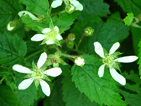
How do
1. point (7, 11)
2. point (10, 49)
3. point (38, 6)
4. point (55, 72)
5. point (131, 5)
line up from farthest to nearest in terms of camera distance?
point (131, 5)
point (7, 11)
point (10, 49)
point (55, 72)
point (38, 6)

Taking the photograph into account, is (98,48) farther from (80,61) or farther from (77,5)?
(77,5)

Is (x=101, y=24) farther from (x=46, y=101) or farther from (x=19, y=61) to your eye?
(x=46, y=101)

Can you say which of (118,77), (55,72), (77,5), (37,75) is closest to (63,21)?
(77,5)

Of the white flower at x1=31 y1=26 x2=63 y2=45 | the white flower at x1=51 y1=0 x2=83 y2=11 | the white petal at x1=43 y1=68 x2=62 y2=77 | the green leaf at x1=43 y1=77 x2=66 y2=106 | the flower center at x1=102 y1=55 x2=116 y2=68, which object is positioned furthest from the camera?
the green leaf at x1=43 y1=77 x2=66 y2=106

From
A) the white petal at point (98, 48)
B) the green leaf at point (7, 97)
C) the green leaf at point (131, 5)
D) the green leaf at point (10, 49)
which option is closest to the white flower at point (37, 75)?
the green leaf at point (10, 49)

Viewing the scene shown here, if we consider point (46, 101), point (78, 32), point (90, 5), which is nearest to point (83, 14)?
point (90, 5)

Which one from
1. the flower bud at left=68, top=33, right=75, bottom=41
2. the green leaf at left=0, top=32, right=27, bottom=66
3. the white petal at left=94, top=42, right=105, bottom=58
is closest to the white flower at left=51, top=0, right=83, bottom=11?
the flower bud at left=68, top=33, right=75, bottom=41

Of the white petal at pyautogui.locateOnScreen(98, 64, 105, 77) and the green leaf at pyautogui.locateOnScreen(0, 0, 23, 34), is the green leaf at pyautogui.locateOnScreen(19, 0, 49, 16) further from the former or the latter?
the white petal at pyautogui.locateOnScreen(98, 64, 105, 77)

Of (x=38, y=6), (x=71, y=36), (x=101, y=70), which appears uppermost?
(x=38, y=6)
